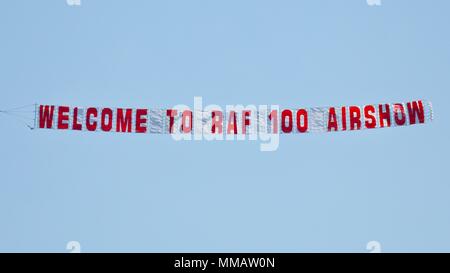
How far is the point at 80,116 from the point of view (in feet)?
93.2

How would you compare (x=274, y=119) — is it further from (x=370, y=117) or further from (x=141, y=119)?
(x=141, y=119)

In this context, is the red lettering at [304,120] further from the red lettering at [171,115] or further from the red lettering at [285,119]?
the red lettering at [171,115]

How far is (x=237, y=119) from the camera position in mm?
28844

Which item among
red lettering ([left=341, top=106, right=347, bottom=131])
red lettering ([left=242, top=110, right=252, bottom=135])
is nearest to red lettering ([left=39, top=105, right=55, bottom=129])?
red lettering ([left=242, top=110, right=252, bottom=135])

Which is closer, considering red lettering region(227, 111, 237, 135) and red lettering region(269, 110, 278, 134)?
red lettering region(227, 111, 237, 135)

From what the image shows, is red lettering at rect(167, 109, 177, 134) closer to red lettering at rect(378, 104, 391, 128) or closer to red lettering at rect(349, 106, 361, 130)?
red lettering at rect(349, 106, 361, 130)

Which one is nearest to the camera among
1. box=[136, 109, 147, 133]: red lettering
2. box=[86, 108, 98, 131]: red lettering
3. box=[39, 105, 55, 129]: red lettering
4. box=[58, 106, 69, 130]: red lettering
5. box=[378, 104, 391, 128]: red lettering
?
box=[39, 105, 55, 129]: red lettering

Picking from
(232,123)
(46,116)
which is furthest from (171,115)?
(46,116)

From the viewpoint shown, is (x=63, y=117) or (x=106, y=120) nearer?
(x=63, y=117)

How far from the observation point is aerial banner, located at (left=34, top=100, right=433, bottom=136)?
28438mm

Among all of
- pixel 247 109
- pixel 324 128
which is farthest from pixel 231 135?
pixel 324 128

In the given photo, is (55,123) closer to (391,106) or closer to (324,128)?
(324,128)

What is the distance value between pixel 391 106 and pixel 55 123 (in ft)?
46.4

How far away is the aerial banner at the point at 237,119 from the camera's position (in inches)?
1120
